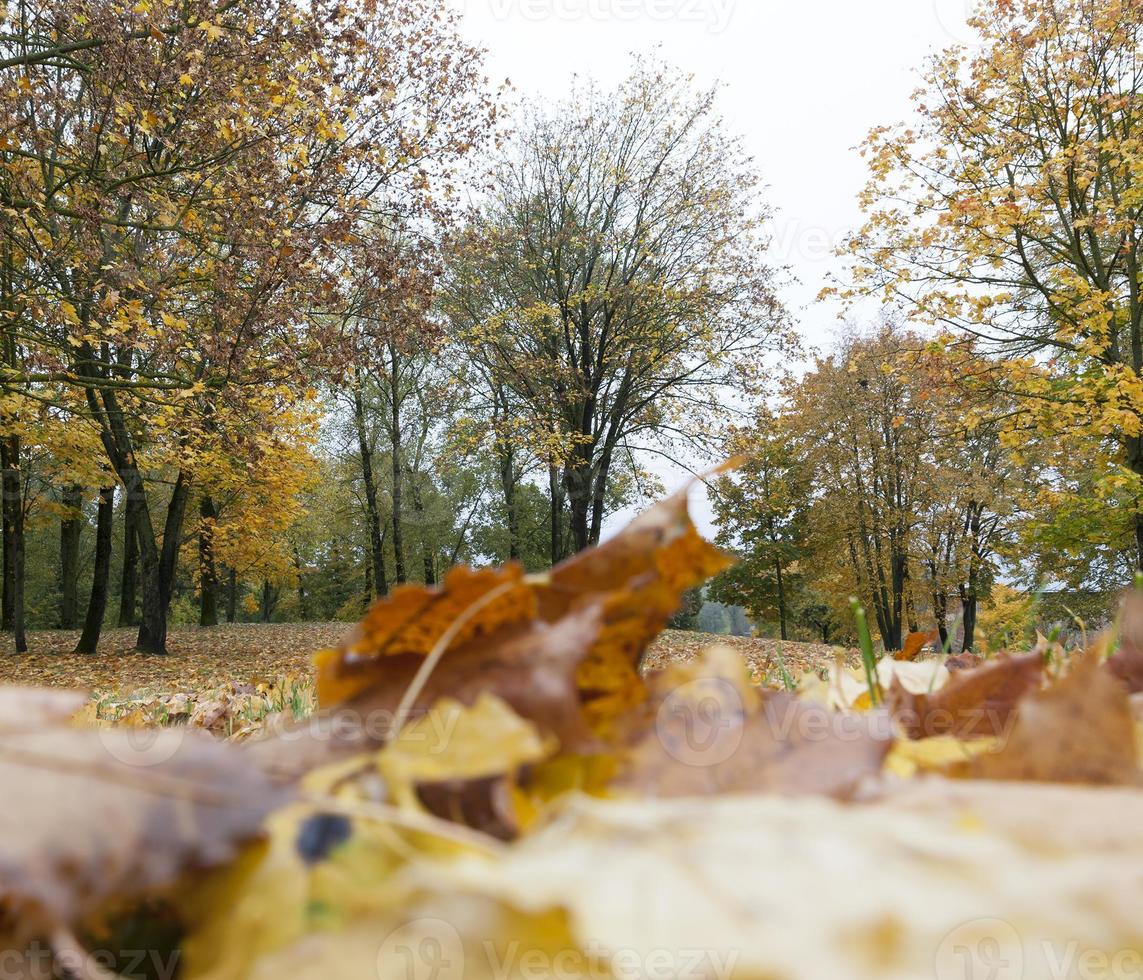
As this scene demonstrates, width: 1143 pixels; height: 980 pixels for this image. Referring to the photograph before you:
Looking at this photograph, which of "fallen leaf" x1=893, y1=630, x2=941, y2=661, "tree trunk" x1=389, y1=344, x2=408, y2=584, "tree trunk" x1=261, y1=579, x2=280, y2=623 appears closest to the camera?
"fallen leaf" x1=893, y1=630, x2=941, y2=661

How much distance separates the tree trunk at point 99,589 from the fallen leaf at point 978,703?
54.5 ft

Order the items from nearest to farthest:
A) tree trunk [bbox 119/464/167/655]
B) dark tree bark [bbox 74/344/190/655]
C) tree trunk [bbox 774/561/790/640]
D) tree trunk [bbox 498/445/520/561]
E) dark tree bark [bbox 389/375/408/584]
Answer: dark tree bark [bbox 74/344/190/655], tree trunk [bbox 119/464/167/655], dark tree bark [bbox 389/375/408/584], tree trunk [bbox 498/445/520/561], tree trunk [bbox 774/561/790/640]

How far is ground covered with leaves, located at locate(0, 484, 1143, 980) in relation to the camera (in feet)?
0.82

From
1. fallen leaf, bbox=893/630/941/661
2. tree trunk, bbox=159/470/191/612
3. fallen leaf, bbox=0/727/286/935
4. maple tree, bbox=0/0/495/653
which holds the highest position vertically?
maple tree, bbox=0/0/495/653

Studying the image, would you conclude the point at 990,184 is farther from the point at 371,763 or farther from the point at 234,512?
the point at 234,512

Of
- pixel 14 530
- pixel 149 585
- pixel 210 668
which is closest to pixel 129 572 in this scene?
pixel 14 530

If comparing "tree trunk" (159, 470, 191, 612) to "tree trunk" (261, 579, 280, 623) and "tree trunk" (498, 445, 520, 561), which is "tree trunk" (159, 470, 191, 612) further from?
"tree trunk" (261, 579, 280, 623)

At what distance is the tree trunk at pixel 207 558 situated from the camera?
19.2 m

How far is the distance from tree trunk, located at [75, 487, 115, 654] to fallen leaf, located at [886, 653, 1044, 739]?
54.5 ft

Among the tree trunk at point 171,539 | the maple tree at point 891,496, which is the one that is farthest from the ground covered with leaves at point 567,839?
the maple tree at point 891,496

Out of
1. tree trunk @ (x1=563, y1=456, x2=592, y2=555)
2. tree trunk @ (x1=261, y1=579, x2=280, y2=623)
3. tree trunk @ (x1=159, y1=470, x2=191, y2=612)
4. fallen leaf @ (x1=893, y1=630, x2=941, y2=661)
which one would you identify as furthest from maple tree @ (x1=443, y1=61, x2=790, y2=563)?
tree trunk @ (x1=261, y1=579, x2=280, y2=623)

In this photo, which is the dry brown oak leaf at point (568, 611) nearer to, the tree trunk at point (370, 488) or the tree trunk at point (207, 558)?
the tree trunk at point (207, 558)

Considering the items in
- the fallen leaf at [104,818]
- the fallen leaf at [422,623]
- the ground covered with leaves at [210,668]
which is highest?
the fallen leaf at [422,623]

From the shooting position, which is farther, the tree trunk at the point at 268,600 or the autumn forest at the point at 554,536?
the tree trunk at the point at 268,600
